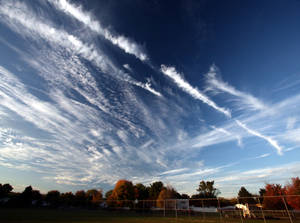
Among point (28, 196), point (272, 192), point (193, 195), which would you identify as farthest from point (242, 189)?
point (28, 196)

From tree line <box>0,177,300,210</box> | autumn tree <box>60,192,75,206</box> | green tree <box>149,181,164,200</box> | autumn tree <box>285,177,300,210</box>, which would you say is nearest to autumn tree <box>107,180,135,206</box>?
tree line <box>0,177,300,210</box>

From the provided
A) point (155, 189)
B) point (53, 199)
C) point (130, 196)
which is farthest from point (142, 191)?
point (53, 199)

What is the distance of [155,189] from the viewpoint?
228 ft

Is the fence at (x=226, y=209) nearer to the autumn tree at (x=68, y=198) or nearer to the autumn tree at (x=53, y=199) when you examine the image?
the autumn tree at (x=53, y=199)

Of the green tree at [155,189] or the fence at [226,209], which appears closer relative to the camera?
the fence at [226,209]

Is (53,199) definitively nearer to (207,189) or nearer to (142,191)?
(142,191)

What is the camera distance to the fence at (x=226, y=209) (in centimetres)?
2477

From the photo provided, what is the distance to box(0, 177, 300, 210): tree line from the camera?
109 feet

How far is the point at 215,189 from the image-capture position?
248 ft

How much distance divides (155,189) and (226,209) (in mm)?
40662

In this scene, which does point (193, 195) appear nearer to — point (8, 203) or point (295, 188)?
point (295, 188)

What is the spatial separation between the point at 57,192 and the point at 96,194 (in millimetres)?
19377

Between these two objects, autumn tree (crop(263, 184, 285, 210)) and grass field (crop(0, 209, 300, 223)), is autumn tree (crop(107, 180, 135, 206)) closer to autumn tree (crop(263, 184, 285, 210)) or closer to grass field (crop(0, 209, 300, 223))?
grass field (crop(0, 209, 300, 223))

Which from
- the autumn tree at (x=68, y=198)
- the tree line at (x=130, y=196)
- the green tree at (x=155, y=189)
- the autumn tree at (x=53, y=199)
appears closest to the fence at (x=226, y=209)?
the tree line at (x=130, y=196)
